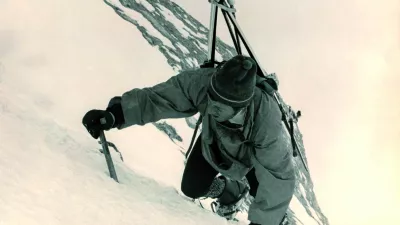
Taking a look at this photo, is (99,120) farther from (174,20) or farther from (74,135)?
(174,20)

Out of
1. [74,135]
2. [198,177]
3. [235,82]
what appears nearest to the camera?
[235,82]

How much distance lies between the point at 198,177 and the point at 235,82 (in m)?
0.79

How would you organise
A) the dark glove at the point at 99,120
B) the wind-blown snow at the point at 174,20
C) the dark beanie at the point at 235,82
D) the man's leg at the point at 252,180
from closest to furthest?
the dark beanie at the point at 235,82 < the dark glove at the point at 99,120 < the man's leg at the point at 252,180 < the wind-blown snow at the point at 174,20

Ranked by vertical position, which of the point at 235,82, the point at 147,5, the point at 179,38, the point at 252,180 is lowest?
the point at 179,38

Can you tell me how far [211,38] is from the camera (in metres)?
2.75

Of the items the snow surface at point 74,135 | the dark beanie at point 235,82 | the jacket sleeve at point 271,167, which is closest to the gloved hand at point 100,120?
the snow surface at point 74,135

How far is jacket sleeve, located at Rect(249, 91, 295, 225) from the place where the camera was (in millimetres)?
2090

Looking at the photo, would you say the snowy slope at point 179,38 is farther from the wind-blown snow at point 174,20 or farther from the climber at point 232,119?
the climber at point 232,119

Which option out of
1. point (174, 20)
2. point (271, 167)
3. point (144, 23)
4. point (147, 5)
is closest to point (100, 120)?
point (271, 167)

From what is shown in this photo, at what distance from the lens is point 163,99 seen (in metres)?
2.28


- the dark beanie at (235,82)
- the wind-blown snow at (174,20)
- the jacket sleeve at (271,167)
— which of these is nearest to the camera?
the dark beanie at (235,82)

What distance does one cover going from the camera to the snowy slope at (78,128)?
6.02 ft

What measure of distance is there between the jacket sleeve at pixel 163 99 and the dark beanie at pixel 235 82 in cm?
25

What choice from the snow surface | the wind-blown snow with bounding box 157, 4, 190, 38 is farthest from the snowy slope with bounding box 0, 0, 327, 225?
the wind-blown snow with bounding box 157, 4, 190, 38
